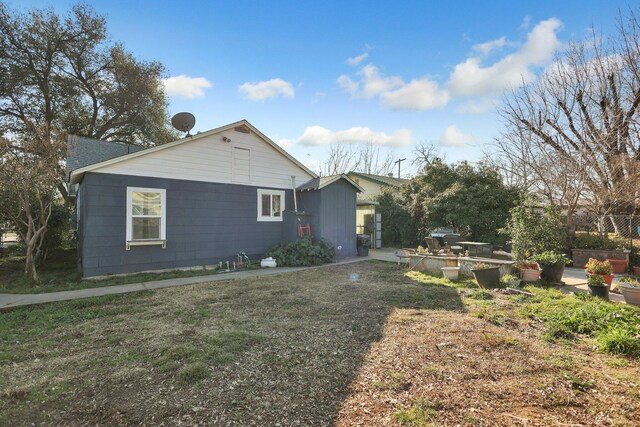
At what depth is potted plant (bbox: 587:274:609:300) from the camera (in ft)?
19.5

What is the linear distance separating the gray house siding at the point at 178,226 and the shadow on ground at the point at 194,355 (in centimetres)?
219

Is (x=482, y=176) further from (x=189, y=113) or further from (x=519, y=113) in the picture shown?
(x=189, y=113)

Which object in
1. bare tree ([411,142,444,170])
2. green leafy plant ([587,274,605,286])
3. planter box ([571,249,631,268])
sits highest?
bare tree ([411,142,444,170])

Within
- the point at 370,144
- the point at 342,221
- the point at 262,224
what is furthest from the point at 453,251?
the point at 370,144

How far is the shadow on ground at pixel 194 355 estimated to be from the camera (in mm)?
2561

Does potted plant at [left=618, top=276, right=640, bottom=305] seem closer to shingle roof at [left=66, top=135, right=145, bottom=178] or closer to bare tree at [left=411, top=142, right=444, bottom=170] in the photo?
shingle roof at [left=66, top=135, right=145, bottom=178]

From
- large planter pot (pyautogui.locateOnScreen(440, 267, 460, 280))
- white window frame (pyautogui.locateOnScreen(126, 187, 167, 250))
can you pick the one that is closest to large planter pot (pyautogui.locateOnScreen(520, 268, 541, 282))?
large planter pot (pyautogui.locateOnScreen(440, 267, 460, 280))

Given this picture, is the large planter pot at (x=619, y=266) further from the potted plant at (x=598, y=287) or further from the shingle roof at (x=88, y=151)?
the shingle roof at (x=88, y=151)

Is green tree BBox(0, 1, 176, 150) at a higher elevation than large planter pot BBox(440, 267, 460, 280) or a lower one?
higher

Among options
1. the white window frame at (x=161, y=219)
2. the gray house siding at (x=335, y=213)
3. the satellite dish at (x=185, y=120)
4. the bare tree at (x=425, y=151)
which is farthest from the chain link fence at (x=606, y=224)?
the satellite dish at (x=185, y=120)

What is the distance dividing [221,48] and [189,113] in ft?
7.95

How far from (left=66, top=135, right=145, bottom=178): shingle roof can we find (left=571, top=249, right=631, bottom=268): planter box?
550 inches

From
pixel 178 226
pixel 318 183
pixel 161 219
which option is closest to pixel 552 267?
pixel 318 183

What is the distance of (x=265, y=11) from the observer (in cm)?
954
